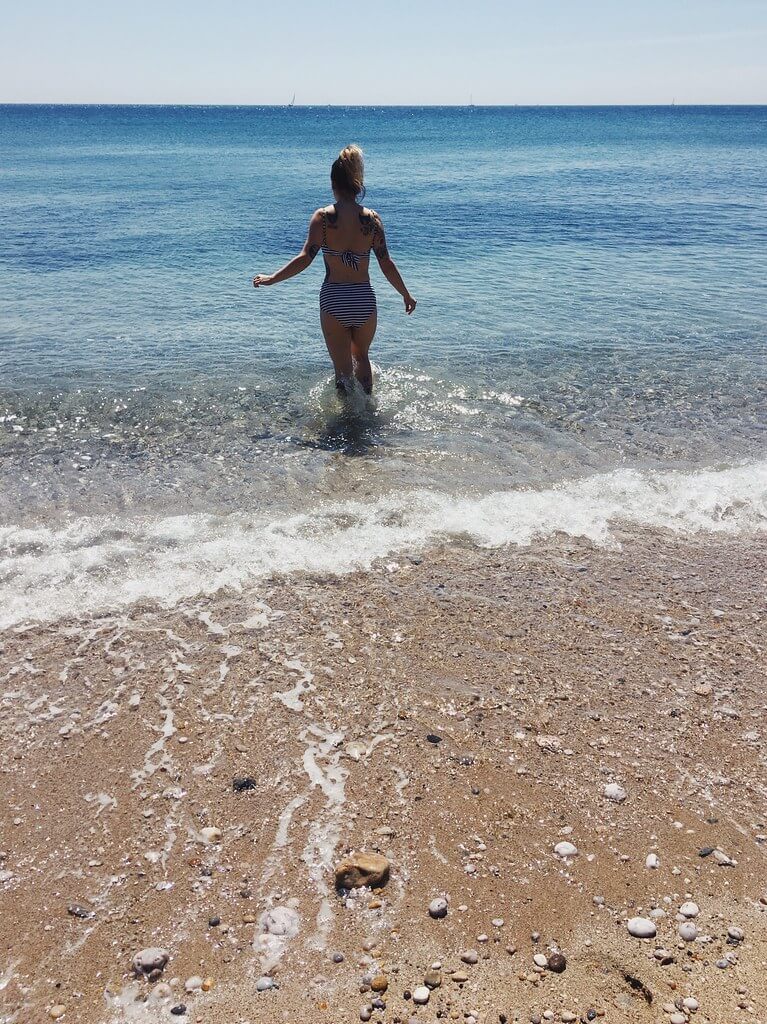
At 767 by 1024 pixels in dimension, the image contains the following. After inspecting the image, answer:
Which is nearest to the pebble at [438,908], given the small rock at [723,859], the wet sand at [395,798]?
the wet sand at [395,798]

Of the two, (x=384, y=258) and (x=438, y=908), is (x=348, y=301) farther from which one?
(x=438, y=908)

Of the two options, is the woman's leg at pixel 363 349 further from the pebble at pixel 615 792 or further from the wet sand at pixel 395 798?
the pebble at pixel 615 792

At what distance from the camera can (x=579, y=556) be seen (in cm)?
513

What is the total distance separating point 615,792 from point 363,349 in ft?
18.6

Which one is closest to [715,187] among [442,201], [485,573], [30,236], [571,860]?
[442,201]

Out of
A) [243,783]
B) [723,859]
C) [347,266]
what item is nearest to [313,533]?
[243,783]

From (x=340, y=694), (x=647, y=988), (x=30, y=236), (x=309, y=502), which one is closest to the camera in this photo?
(x=647, y=988)

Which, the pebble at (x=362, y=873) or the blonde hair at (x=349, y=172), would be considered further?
the blonde hair at (x=349, y=172)

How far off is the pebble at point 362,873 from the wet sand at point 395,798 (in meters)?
0.05

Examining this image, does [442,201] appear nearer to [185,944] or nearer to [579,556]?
[579,556]

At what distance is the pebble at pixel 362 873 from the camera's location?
112 inches

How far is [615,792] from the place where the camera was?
3266mm

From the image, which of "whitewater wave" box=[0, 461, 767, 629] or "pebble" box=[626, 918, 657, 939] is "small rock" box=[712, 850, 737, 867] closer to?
"pebble" box=[626, 918, 657, 939]

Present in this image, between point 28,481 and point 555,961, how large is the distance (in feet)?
18.3
